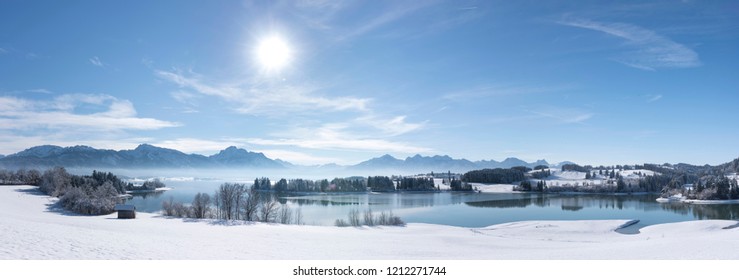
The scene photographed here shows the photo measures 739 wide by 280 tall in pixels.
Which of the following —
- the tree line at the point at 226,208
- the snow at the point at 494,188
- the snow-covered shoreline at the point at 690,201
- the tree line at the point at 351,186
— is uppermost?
the tree line at the point at 226,208

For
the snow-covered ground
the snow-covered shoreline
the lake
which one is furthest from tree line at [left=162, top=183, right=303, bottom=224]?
the snow-covered ground

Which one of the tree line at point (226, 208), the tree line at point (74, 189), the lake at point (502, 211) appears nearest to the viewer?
the tree line at point (226, 208)

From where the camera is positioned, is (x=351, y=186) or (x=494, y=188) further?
(x=494, y=188)

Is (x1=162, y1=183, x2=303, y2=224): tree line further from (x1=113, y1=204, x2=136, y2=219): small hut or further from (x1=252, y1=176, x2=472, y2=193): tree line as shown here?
(x1=252, y1=176, x2=472, y2=193): tree line

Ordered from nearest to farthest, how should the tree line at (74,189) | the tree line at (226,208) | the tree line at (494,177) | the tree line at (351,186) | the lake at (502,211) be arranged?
the tree line at (226,208) < the tree line at (74,189) < the lake at (502,211) < the tree line at (351,186) < the tree line at (494,177)

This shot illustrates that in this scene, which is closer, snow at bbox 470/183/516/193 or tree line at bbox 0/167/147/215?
tree line at bbox 0/167/147/215

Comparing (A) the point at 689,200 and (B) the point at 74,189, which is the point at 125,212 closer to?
(B) the point at 74,189

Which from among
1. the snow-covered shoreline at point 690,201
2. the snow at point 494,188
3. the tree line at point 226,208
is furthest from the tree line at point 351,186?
the tree line at point 226,208

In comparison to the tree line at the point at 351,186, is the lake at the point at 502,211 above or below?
below

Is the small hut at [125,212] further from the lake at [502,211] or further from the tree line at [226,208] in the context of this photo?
the lake at [502,211]

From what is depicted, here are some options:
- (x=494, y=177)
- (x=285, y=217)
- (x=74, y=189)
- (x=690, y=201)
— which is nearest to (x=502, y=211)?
(x=285, y=217)

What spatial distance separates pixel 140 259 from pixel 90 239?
19.1 feet

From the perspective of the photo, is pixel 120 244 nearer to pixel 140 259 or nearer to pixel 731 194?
pixel 140 259

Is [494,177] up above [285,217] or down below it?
above
